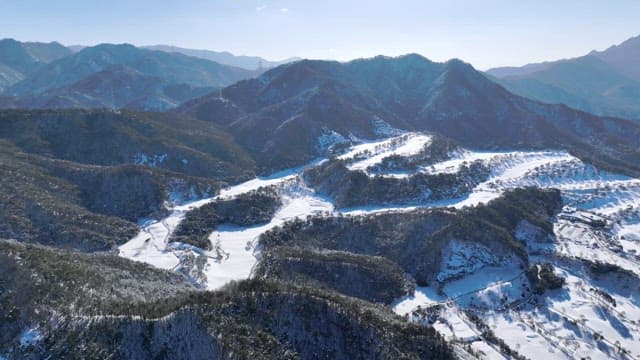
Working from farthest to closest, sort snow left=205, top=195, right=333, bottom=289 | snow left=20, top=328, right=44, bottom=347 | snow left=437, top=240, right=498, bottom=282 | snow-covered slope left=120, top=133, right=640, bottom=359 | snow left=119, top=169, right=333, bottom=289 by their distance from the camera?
snow left=437, top=240, right=498, bottom=282
snow left=119, top=169, right=333, bottom=289
snow left=205, top=195, right=333, bottom=289
snow-covered slope left=120, top=133, right=640, bottom=359
snow left=20, top=328, right=44, bottom=347

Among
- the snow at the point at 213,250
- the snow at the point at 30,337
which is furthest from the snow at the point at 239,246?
the snow at the point at 30,337

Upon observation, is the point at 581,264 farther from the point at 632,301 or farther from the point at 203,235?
the point at 203,235

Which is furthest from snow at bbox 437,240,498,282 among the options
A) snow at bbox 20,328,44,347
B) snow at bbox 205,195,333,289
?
snow at bbox 20,328,44,347

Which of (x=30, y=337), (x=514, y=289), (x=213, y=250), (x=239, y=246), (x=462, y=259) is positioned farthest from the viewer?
(x=239, y=246)

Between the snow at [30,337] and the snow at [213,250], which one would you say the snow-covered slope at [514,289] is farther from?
the snow at [30,337]

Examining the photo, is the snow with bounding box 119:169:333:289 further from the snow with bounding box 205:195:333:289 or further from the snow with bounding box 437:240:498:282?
the snow with bounding box 437:240:498:282

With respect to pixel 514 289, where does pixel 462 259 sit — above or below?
above

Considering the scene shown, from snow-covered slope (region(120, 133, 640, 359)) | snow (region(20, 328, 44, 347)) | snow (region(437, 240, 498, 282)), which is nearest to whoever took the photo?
snow (region(20, 328, 44, 347))

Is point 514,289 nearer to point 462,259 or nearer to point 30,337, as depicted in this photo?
point 462,259

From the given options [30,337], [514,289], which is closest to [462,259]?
[514,289]

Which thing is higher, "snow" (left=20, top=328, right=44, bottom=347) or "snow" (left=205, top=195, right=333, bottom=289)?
"snow" (left=20, top=328, right=44, bottom=347)

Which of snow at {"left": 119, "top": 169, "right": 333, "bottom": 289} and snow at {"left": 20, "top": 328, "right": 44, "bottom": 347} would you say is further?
snow at {"left": 119, "top": 169, "right": 333, "bottom": 289}
